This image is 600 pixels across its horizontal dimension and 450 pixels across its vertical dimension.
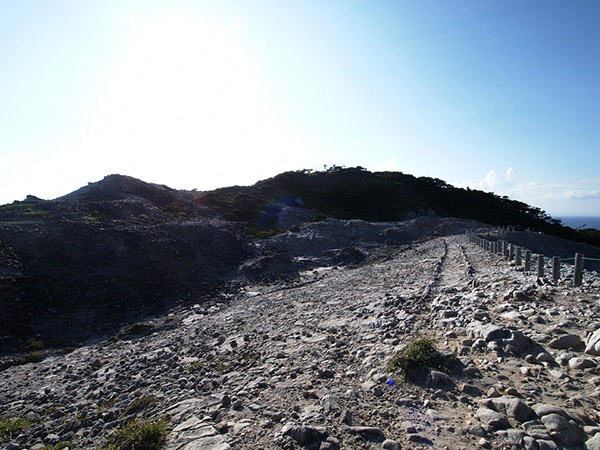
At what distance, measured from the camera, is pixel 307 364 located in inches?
316

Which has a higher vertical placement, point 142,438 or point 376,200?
point 376,200

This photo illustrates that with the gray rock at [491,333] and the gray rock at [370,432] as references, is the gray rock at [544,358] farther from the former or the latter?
the gray rock at [370,432]

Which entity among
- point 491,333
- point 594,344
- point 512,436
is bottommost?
point 512,436

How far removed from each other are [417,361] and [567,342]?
2.94 meters

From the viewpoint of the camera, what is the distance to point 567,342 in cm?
662

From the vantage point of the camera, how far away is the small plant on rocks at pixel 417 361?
6477 millimetres

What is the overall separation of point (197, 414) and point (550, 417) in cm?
580

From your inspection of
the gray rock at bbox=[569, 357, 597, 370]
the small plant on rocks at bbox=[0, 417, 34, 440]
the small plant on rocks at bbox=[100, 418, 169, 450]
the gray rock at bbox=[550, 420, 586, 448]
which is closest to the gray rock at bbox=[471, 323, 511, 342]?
the gray rock at bbox=[569, 357, 597, 370]

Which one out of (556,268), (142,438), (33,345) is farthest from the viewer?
(33,345)

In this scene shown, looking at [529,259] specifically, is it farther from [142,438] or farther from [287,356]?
[142,438]

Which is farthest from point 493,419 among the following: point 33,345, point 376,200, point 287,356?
point 376,200

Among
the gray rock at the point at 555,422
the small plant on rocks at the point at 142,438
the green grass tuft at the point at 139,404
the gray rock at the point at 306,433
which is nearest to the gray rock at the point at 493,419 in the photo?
the gray rock at the point at 555,422

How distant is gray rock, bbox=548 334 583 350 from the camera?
658 centimetres

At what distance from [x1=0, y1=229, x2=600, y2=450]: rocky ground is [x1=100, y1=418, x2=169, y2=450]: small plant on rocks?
195 millimetres
